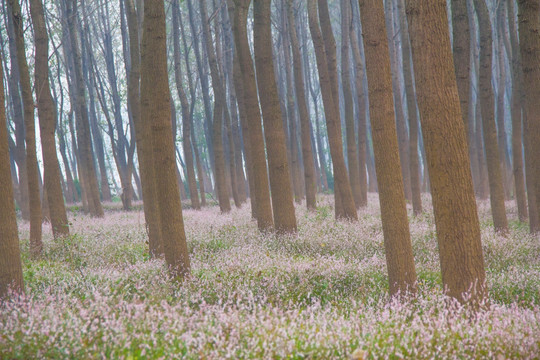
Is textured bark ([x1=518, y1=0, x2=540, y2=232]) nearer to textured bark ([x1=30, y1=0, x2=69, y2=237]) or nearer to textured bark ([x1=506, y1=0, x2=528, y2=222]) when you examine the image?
textured bark ([x1=506, y1=0, x2=528, y2=222])

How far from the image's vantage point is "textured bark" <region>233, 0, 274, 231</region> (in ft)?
36.1

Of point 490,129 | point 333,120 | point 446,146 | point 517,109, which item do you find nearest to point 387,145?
point 446,146

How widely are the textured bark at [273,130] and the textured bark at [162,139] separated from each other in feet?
12.4

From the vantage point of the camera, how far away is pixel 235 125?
23141mm

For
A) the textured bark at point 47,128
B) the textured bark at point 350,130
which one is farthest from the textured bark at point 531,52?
the textured bark at point 47,128

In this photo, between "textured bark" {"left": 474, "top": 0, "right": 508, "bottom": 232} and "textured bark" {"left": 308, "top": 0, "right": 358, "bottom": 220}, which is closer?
"textured bark" {"left": 474, "top": 0, "right": 508, "bottom": 232}

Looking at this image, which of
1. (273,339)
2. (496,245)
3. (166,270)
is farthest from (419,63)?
(496,245)

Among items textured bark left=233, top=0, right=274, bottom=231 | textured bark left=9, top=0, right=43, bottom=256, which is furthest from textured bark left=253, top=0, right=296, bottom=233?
textured bark left=9, top=0, right=43, bottom=256

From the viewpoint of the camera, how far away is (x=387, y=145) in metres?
5.96

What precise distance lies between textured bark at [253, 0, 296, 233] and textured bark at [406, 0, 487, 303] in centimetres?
561

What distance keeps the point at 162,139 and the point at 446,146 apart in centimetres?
398

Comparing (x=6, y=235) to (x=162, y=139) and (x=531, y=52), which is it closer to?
(x=162, y=139)

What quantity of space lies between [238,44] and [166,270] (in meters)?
6.67

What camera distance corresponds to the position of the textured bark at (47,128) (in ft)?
36.4
